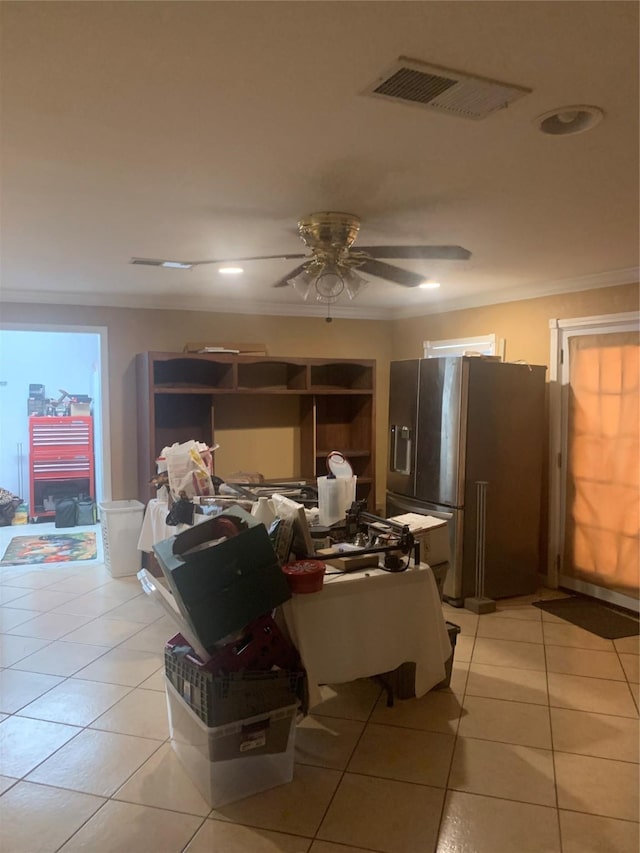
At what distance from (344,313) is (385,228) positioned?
9.40ft

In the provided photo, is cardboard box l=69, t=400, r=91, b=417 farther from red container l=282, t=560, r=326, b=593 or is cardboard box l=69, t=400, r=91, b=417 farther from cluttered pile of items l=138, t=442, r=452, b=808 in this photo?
red container l=282, t=560, r=326, b=593

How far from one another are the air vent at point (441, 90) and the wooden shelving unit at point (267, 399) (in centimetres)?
337

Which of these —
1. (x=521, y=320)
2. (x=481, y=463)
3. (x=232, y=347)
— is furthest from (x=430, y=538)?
(x=232, y=347)

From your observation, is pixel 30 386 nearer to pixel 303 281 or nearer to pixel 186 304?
pixel 186 304

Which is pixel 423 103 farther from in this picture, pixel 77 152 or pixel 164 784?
pixel 164 784

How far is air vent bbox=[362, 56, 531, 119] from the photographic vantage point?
4.83ft

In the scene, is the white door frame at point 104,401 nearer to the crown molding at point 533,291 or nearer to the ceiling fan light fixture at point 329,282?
the crown molding at point 533,291

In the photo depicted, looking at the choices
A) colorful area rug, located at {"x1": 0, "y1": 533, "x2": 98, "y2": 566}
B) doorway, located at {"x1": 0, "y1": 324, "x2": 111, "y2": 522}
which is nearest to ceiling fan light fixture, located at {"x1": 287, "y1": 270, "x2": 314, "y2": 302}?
colorful area rug, located at {"x1": 0, "y1": 533, "x2": 98, "y2": 566}

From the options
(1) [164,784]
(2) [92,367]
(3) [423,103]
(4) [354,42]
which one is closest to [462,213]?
(3) [423,103]

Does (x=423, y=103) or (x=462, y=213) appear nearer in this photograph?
(x=423, y=103)

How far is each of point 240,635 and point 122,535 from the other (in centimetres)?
290

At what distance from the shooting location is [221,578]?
2.00 metres

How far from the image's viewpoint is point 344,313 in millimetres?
5715

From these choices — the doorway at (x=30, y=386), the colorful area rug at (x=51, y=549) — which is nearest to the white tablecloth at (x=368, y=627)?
the colorful area rug at (x=51, y=549)
